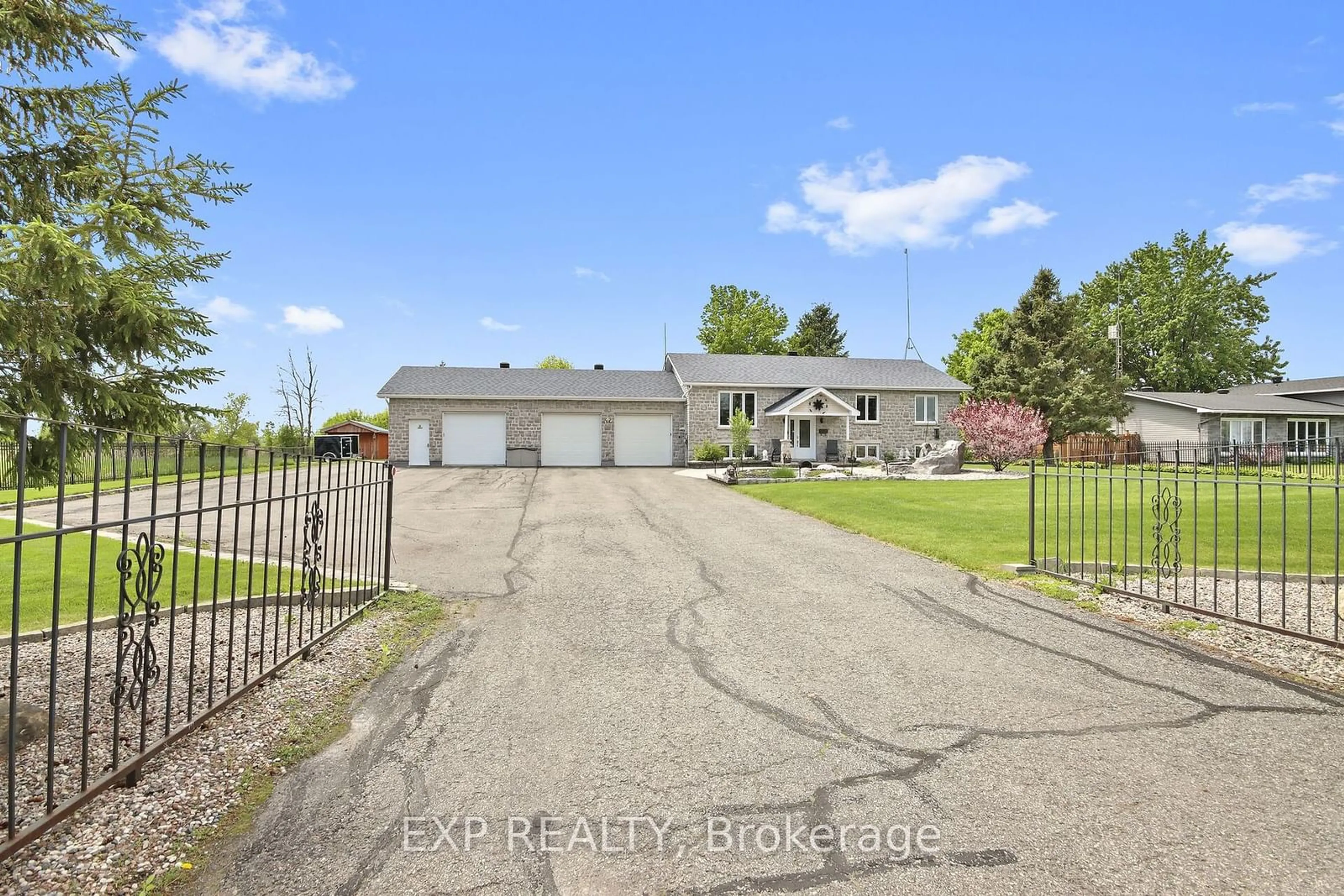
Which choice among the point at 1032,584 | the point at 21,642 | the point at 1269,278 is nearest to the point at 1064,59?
the point at 1032,584

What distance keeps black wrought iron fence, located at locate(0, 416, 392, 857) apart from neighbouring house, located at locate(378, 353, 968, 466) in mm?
22381

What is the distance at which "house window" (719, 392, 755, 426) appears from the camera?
34188mm

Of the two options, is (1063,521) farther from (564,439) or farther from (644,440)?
(564,439)

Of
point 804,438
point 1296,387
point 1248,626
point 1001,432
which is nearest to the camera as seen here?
point 1248,626

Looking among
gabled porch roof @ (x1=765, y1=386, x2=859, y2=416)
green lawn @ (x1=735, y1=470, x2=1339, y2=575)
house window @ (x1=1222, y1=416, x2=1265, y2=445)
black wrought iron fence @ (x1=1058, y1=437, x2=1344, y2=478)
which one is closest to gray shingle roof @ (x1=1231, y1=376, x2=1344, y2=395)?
house window @ (x1=1222, y1=416, x2=1265, y2=445)

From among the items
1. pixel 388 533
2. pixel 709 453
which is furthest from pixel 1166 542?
pixel 709 453

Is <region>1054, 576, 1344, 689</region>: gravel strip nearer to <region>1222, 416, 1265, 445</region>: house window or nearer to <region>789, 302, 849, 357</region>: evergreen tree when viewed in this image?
<region>1222, 416, 1265, 445</region>: house window

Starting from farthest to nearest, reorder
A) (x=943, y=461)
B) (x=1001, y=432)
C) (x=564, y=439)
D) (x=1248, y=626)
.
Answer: (x=564, y=439), (x=1001, y=432), (x=943, y=461), (x=1248, y=626)

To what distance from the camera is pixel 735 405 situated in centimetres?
3453

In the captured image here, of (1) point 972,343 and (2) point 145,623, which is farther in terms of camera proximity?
(1) point 972,343

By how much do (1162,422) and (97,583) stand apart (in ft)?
151

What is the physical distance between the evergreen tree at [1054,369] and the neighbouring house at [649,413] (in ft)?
14.2

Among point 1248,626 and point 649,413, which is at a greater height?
point 649,413

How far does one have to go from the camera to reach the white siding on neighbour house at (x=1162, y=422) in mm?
36062
